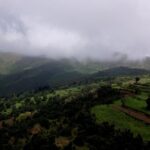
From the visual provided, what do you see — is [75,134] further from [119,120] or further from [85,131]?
[119,120]

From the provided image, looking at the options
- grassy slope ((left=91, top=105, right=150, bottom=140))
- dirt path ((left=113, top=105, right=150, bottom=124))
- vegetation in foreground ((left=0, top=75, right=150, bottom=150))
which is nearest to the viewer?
vegetation in foreground ((left=0, top=75, right=150, bottom=150))

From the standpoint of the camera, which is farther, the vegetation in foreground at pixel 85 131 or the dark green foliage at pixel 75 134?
the vegetation in foreground at pixel 85 131

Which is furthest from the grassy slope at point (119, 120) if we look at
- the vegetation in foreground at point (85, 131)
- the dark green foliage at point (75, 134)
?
the dark green foliage at point (75, 134)

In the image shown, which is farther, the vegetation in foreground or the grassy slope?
the grassy slope

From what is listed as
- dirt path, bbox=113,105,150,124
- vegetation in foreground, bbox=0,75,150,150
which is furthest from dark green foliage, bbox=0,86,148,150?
dirt path, bbox=113,105,150,124

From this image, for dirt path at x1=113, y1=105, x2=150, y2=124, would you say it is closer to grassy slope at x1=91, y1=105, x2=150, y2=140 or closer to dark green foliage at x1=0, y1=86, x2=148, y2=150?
grassy slope at x1=91, y1=105, x2=150, y2=140

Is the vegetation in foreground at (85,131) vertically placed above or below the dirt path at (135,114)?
below

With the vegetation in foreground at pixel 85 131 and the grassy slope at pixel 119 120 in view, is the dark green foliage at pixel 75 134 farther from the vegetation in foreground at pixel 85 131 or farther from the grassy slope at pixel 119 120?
the grassy slope at pixel 119 120

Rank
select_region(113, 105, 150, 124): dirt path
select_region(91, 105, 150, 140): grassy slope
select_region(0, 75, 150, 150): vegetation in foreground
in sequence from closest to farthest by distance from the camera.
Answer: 1. select_region(0, 75, 150, 150): vegetation in foreground
2. select_region(91, 105, 150, 140): grassy slope
3. select_region(113, 105, 150, 124): dirt path

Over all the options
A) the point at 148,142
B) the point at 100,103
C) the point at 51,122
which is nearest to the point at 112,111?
the point at 100,103

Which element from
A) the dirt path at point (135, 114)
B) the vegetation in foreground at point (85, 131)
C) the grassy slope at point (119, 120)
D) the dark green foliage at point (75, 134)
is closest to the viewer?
the dark green foliage at point (75, 134)

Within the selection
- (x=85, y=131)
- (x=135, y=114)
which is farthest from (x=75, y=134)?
(x=135, y=114)

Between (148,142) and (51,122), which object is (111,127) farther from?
(51,122)
